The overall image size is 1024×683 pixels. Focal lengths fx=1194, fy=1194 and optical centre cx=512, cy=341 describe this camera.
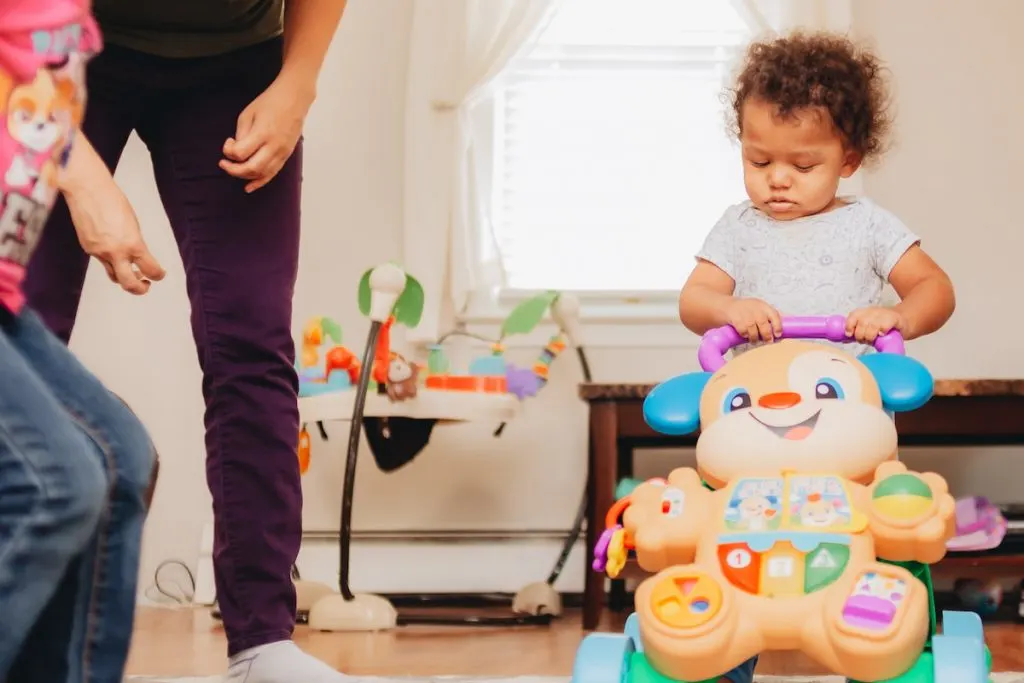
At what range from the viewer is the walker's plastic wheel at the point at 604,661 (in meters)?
0.98

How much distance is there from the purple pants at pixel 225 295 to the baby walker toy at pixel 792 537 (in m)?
0.38

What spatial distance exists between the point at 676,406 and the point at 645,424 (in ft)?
3.70

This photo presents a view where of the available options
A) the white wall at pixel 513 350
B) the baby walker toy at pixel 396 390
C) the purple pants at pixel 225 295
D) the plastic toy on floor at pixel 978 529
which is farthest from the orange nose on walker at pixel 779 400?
the white wall at pixel 513 350

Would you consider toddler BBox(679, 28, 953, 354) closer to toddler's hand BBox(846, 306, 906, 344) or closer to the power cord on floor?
toddler's hand BBox(846, 306, 906, 344)

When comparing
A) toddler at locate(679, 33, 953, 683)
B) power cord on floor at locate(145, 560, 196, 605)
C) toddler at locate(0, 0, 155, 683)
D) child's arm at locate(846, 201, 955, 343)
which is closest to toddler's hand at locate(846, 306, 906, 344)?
child's arm at locate(846, 201, 955, 343)

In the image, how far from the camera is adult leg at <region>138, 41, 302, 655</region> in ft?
4.07

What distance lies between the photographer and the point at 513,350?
8.78ft

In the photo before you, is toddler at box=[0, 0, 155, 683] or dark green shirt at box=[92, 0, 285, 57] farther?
dark green shirt at box=[92, 0, 285, 57]

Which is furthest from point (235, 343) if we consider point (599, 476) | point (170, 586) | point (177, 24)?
point (170, 586)

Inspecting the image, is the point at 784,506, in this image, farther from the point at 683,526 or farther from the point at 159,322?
the point at 159,322

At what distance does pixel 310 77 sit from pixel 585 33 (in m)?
1.55

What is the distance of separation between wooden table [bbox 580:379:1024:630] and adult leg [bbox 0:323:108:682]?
5.02ft

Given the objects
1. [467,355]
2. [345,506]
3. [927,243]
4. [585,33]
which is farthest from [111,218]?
[927,243]

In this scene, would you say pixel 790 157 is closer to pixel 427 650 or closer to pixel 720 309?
pixel 720 309
